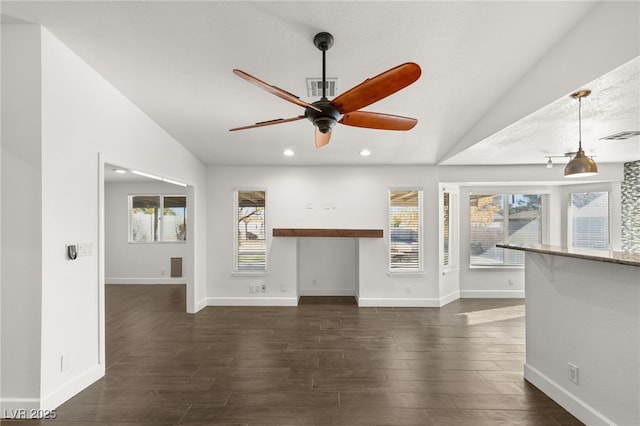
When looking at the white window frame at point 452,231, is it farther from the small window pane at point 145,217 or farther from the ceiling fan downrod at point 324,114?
the small window pane at point 145,217

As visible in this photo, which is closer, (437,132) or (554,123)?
(554,123)

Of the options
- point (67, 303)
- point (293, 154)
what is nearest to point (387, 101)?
point (293, 154)

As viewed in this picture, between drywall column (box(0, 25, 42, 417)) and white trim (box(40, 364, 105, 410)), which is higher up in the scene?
drywall column (box(0, 25, 42, 417))

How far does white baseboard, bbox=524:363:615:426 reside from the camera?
2.25 metres

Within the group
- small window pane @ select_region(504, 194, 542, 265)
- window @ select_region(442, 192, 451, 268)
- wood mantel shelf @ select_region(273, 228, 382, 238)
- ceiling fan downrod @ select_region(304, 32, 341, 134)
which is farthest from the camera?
small window pane @ select_region(504, 194, 542, 265)

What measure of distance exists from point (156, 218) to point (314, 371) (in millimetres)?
6341

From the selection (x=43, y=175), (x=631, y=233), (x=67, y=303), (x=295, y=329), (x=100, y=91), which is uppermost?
(x=100, y=91)

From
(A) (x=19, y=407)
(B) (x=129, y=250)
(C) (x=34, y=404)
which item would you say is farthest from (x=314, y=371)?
(B) (x=129, y=250)

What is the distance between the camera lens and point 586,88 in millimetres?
2215

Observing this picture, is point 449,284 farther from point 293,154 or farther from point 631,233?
point 293,154

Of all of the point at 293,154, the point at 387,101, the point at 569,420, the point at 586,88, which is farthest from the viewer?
the point at 293,154

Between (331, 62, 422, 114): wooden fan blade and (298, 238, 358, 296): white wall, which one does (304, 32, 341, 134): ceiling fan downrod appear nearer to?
(331, 62, 422, 114): wooden fan blade

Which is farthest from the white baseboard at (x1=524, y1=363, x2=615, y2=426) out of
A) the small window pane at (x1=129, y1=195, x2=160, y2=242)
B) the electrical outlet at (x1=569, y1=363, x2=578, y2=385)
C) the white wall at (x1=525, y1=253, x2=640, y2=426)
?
the small window pane at (x1=129, y1=195, x2=160, y2=242)

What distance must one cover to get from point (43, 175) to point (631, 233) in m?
8.18
